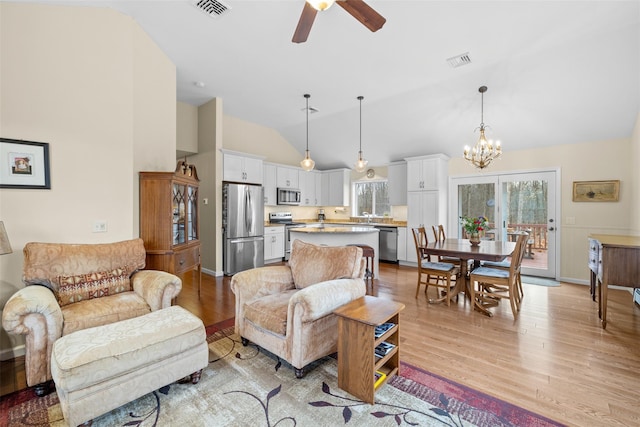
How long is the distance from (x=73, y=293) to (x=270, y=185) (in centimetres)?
452

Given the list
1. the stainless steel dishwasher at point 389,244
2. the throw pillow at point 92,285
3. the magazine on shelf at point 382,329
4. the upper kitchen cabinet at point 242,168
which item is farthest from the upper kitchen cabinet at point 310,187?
the magazine on shelf at point 382,329

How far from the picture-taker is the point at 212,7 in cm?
289

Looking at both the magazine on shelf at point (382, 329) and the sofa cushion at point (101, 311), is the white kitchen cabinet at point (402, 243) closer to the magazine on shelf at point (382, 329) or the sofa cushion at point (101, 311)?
the magazine on shelf at point (382, 329)

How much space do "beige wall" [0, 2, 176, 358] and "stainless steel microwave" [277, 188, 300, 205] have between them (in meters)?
3.53

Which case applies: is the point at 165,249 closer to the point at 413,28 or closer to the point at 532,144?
the point at 413,28

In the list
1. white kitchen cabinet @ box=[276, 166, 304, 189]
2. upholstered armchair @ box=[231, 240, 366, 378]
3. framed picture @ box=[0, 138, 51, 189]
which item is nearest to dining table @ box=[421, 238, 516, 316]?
upholstered armchair @ box=[231, 240, 366, 378]

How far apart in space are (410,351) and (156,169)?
352 cm

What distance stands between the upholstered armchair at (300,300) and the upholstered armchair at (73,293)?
0.68m

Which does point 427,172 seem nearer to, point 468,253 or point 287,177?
point 468,253

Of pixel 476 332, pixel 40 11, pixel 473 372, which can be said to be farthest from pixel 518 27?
pixel 40 11

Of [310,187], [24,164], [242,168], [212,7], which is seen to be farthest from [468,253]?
[310,187]

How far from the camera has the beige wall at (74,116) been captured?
8.09 feet

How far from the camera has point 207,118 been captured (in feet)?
17.2

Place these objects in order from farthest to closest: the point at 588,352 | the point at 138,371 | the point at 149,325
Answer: the point at 588,352, the point at 149,325, the point at 138,371
